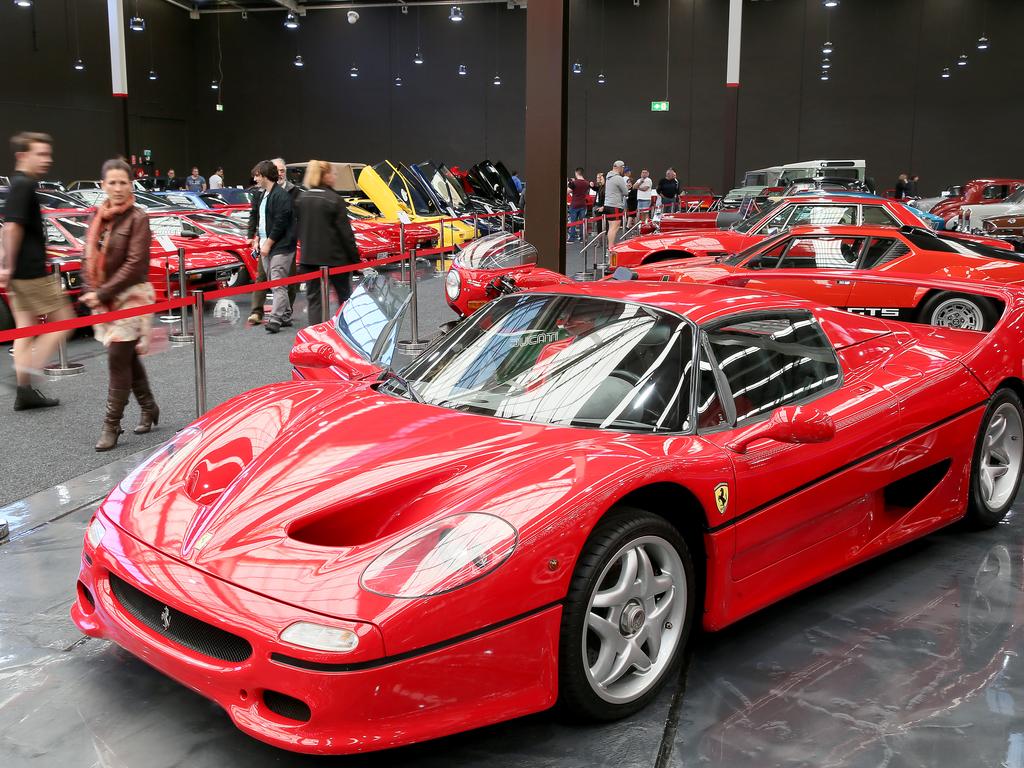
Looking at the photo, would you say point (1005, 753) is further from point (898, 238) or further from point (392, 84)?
point (392, 84)

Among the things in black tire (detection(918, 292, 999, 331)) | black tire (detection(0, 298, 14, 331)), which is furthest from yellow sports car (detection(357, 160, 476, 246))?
black tire (detection(918, 292, 999, 331))

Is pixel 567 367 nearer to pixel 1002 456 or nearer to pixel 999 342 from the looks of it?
pixel 999 342

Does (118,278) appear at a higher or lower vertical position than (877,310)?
higher

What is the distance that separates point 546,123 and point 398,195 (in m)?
6.82

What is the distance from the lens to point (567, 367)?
3.08 m

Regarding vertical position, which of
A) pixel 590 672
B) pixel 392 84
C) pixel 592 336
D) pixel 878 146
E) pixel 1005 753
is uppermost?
pixel 392 84

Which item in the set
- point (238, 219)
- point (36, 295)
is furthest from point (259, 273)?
point (36, 295)

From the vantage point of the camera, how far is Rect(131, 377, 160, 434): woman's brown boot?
5.58m

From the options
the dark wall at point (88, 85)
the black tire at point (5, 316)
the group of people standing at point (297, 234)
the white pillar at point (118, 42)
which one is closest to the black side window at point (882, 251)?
the group of people standing at point (297, 234)

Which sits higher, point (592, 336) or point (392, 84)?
point (392, 84)

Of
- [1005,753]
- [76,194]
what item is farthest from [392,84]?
[1005,753]

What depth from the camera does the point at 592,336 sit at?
10.5 feet

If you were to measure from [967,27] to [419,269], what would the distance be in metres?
25.8

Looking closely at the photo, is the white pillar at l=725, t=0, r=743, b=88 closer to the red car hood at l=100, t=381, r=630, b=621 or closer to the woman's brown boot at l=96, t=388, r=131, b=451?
the woman's brown boot at l=96, t=388, r=131, b=451
